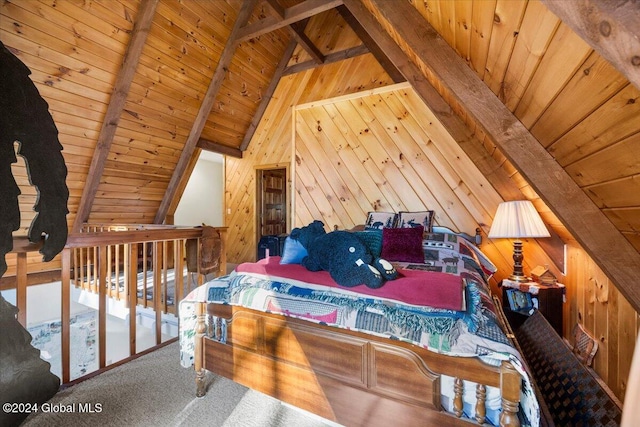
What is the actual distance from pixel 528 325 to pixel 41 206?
11.2 feet

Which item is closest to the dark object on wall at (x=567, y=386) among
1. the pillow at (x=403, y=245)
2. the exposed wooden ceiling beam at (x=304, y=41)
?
the pillow at (x=403, y=245)

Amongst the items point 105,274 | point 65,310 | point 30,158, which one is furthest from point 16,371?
point 30,158

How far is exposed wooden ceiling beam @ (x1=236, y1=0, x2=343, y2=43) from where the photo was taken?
308 centimetres

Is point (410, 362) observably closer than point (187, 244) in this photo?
Yes

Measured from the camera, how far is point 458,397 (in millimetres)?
1084

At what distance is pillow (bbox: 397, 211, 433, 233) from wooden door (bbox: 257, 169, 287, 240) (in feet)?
9.15

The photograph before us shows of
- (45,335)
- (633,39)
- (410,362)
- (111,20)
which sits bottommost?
(45,335)

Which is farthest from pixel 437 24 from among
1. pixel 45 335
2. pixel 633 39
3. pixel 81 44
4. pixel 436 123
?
pixel 45 335

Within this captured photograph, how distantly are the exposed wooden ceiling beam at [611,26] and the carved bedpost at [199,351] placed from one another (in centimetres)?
206

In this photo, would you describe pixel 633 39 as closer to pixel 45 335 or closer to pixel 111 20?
pixel 111 20

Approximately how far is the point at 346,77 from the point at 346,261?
3.59 meters

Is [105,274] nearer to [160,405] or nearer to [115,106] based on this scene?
[160,405]

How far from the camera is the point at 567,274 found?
2436mm

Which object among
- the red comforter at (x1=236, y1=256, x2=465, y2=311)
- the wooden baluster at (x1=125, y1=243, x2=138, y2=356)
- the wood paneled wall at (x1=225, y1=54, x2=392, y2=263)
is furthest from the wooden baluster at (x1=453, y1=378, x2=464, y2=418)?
the wood paneled wall at (x1=225, y1=54, x2=392, y2=263)
